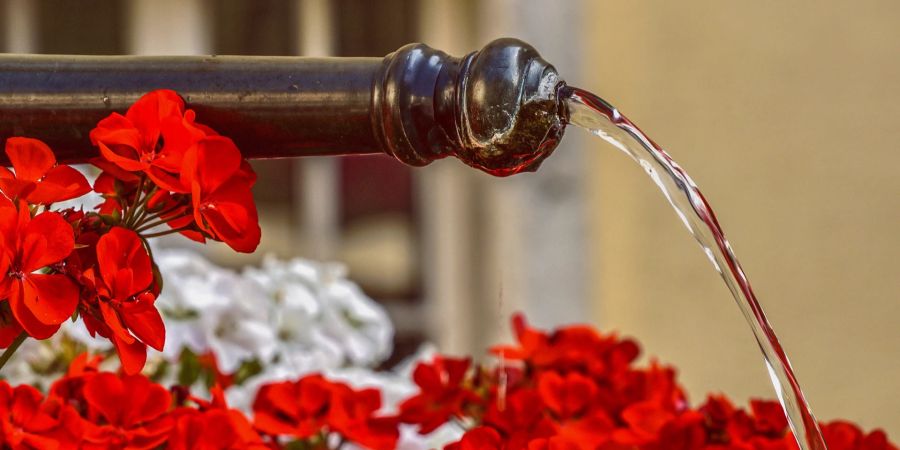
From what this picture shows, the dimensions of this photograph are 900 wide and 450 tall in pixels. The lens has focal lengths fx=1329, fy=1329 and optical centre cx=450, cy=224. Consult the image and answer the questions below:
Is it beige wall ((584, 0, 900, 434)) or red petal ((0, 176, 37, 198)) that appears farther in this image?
beige wall ((584, 0, 900, 434))

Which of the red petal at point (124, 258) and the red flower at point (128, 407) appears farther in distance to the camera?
the red flower at point (128, 407)

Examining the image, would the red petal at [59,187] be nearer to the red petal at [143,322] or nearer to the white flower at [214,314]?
the red petal at [143,322]

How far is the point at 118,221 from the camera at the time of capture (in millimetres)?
635

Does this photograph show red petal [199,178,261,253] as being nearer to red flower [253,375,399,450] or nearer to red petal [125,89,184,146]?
red petal [125,89,184,146]

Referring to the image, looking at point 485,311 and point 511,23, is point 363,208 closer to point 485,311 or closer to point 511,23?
point 485,311

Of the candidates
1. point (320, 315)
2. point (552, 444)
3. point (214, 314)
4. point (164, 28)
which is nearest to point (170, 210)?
point (552, 444)

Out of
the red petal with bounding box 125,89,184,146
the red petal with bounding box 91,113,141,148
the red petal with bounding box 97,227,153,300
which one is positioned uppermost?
the red petal with bounding box 125,89,184,146

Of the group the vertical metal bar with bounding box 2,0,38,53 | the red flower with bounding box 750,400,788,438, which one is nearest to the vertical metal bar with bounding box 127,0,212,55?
the vertical metal bar with bounding box 2,0,38,53

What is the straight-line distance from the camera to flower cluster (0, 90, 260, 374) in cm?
59

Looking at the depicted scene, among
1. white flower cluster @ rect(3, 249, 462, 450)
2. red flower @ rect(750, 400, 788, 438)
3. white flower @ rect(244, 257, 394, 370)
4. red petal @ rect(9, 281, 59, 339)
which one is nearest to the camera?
red petal @ rect(9, 281, 59, 339)

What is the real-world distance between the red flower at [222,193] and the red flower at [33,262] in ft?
0.20

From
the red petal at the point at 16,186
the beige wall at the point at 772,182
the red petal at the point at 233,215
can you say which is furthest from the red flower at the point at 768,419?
the beige wall at the point at 772,182

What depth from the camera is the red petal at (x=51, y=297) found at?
585mm

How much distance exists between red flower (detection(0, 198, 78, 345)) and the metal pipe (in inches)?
2.8
